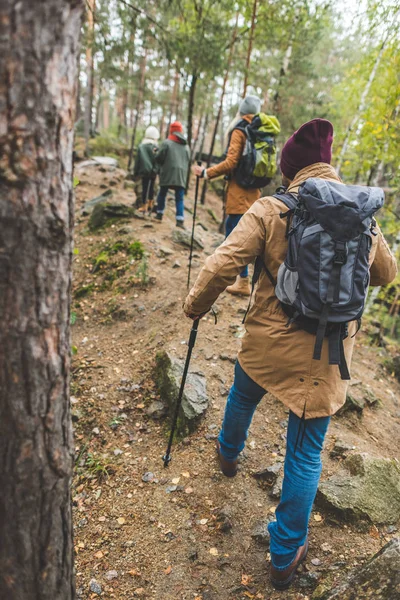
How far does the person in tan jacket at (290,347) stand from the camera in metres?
2.28

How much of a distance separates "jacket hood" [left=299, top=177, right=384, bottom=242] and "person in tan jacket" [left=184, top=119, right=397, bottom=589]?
25 centimetres

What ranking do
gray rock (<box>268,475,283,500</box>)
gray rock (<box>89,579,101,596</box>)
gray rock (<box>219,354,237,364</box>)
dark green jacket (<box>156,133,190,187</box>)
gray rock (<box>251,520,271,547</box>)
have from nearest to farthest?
gray rock (<box>89,579,101,596</box>) → gray rock (<box>251,520,271,547</box>) → gray rock (<box>268,475,283,500</box>) → gray rock (<box>219,354,237,364</box>) → dark green jacket (<box>156,133,190,187</box>)

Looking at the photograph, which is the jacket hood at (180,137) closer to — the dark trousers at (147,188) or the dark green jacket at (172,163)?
the dark green jacket at (172,163)

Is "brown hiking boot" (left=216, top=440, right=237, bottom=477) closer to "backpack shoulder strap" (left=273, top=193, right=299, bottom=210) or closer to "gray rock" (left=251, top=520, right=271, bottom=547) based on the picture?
"gray rock" (left=251, top=520, right=271, bottom=547)

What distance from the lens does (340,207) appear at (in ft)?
6.50

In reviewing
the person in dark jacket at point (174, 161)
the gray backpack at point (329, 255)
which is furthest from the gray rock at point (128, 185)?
the gray backpack at point (329, 255)

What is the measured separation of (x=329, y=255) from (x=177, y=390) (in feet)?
8.59

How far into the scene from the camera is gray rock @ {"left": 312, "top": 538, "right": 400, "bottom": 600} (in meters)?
Answer: 1.91

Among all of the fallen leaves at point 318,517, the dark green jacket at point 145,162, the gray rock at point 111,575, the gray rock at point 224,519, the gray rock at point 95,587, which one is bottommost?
the gray rock at point 95,587

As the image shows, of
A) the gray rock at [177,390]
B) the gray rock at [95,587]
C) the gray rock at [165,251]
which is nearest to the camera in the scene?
the gray rock at [95,587]

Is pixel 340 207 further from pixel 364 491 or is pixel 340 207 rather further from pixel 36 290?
pixel 364 491

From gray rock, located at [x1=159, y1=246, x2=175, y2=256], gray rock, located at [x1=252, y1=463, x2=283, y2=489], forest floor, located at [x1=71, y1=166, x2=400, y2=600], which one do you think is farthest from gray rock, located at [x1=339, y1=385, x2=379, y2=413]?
gray rock, located at [x1=159, y1=246, x2=175, y2=256]

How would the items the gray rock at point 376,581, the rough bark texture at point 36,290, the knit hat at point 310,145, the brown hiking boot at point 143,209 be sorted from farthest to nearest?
1. the brown hiking boot at point 143,209
2. the knit hat at point 310,145
3. the gray rock at point 376,581
4. the rough bark texture at point 36,290

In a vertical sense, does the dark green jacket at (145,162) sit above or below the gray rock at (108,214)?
above
